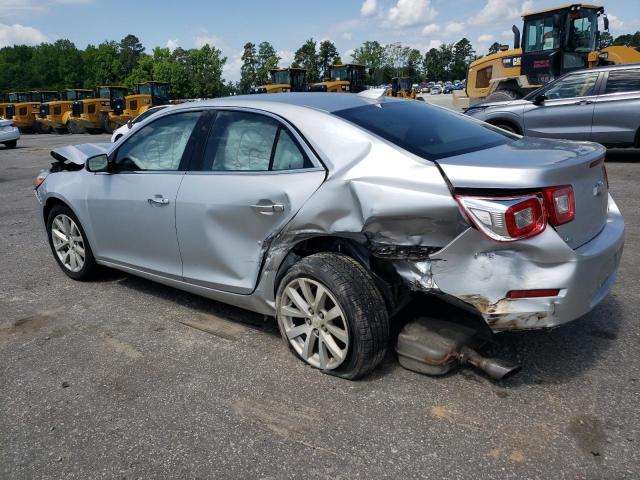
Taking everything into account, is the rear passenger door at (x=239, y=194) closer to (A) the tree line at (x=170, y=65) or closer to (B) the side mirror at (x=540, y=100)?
(B) the side mirror at (x=540, y=100)

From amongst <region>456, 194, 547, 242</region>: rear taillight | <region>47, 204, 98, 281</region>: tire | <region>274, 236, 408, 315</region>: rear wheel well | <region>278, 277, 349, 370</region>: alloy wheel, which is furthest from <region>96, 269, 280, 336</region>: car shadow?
<region>456, 194, 547, 242</region>: rear taillight

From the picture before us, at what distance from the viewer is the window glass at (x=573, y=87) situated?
9891 millimetres

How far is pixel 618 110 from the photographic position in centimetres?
957

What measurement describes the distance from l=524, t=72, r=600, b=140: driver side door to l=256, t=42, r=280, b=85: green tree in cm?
8737

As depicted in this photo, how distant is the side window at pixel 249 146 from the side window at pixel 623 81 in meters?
8.56

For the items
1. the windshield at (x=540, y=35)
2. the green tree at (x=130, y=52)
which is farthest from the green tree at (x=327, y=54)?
the windshield at (x=540, y=35)

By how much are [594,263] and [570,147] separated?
771 mm

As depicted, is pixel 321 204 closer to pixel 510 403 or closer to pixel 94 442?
pixel 510 403

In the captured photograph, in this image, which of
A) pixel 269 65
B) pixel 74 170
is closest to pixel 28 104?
pixel 74 170

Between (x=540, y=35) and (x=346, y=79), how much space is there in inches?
566

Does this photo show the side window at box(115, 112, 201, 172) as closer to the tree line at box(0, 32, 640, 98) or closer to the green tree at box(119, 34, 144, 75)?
the tree line at box(0, 32, 640, 98)

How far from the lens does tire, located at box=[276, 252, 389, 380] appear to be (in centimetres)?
286

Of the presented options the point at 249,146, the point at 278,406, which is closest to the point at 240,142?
the point at 249,146

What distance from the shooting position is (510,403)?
2.77m
